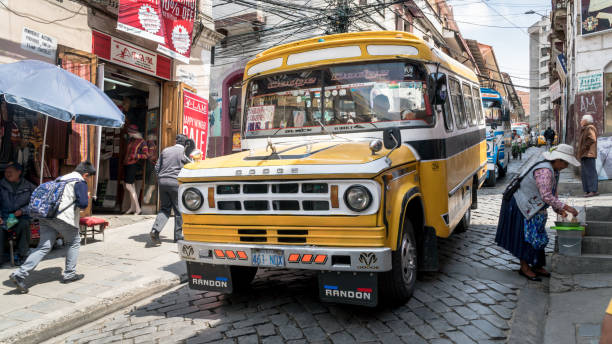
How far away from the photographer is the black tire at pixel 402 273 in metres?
3.96

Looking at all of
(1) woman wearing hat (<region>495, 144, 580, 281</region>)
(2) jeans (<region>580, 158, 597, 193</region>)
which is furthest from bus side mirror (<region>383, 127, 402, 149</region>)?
(2) jeans (<region>580, 158, 597, 193</region>)

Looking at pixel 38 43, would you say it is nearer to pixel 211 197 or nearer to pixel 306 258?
pixel 211 197

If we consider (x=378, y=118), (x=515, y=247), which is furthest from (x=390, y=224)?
(x=515, y=247)

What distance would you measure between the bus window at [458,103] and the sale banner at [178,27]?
628 cm

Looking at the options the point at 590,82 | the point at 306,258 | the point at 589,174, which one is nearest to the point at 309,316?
the point at 306,258

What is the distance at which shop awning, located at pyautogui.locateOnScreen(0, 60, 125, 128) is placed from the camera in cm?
560

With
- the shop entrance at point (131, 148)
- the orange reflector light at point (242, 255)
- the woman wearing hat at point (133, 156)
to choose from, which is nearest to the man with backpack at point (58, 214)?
the orange reflector light at point (242, 255)

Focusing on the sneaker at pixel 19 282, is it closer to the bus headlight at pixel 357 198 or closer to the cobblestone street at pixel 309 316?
the cobblestone street at pixel 309 316

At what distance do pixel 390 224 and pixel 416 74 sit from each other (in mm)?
1931

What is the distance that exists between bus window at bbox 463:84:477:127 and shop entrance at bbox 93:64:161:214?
A: 6.81 metres

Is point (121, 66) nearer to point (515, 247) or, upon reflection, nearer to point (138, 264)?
point (138, 264)

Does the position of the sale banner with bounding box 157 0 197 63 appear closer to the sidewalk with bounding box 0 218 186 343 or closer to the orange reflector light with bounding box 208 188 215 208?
the sidewalk with bounding box 0 218 186 343

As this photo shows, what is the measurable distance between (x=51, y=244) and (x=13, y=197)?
132cm

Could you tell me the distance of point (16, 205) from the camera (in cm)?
615
